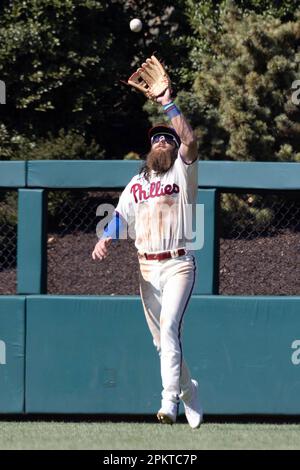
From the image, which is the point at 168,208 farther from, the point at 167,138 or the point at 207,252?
the point at 207,252

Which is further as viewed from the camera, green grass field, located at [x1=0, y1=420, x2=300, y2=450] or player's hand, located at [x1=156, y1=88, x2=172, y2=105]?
player's hand, located at [x1=156, y1=88, x2=172, y2=105]

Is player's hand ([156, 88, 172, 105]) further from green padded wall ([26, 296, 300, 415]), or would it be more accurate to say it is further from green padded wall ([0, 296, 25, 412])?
green padded wall ([0, 296, 25, 412])

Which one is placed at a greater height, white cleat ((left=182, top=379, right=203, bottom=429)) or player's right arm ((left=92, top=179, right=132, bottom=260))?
player's right arm ((left=92, top=179, right=132, bottom=260))

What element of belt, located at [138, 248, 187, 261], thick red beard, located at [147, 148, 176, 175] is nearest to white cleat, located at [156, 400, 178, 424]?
belt, located at [138, 248, 187, 261]

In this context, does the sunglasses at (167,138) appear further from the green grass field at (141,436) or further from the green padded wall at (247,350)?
the green grass field at (141,436)

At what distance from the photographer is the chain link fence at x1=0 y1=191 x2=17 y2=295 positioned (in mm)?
8852

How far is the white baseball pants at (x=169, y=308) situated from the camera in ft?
22.3

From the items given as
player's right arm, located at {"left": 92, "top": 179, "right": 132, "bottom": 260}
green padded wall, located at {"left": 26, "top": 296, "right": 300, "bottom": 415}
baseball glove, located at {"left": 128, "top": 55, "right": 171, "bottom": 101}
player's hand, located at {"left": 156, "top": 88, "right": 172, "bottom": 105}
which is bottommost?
green padded wall, located at {"left": 26, "top": 296, "right": 300, "bottom": 415}

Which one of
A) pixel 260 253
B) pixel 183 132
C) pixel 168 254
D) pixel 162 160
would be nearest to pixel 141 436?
pixel 168 254

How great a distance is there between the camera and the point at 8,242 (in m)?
8.85

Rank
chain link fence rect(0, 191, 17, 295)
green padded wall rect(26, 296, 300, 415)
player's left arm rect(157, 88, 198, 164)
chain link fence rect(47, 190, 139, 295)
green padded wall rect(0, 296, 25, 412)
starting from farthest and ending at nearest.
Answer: chain link fence rect(47, 190, 139, 295) < chain link fence rect(0, 191, 17, 295) < green padded wall rect(0, 296, 25, 412) < green padded wall rect(26, 296, 300, 415) < player's left arm rect(157, 88, 198, 164)

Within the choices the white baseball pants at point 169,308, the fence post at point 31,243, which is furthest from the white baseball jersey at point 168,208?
A: the fence post at point 31,243

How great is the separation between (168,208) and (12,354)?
1718 millimetres
